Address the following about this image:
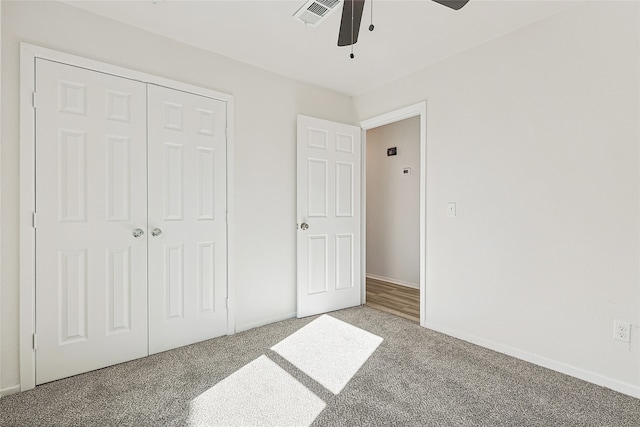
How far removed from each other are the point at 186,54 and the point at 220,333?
7.84ft

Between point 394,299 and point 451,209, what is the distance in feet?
5.34

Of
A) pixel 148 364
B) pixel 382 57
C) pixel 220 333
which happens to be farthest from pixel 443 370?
pixel 382 57

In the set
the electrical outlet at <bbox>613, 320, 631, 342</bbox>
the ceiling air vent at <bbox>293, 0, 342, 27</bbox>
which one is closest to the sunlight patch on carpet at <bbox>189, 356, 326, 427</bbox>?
the electrical outlet at <bbox>613, 320, 631, 342</bbox>

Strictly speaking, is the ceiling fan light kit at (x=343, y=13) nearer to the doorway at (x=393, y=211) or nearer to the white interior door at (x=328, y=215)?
the white interior door at (x=328, y=215)

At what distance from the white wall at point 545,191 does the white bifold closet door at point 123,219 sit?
2.08m

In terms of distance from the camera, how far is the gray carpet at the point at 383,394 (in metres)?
1.65

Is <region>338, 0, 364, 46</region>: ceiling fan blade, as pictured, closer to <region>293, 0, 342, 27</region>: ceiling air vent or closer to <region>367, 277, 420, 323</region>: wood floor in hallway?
<region>293, 0, 342, 27</region>: ceiling air vent

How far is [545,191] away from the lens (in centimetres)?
222

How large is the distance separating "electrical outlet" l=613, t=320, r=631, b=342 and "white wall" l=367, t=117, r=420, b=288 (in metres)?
2.58

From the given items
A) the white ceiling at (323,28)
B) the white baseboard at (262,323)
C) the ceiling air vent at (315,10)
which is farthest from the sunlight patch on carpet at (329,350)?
the white ceiling at (323,28)

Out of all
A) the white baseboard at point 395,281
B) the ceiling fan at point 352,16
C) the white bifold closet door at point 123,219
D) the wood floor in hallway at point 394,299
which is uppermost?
the ceiling fan at point 352,16

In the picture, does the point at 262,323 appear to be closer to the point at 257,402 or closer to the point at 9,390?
the point at 257,402

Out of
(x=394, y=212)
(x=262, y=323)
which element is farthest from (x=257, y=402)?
(x=394, y=212)

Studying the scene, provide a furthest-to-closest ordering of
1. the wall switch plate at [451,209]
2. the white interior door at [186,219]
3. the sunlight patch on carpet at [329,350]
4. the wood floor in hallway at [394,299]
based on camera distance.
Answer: the wood floor in hallway at [394,299] → the wall switch plate at [451,209] → the white interior door at [186,219] → the sunlight patch on carpet at [329,350]
